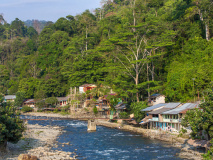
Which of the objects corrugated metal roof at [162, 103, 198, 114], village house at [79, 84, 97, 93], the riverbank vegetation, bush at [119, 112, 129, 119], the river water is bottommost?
the river water

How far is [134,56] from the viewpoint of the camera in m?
54.6

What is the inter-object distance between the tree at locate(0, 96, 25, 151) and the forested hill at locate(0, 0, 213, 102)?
69.2 feet

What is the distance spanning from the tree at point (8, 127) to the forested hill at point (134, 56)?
69.2ft

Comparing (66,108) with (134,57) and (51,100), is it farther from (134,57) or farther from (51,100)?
(134,57)

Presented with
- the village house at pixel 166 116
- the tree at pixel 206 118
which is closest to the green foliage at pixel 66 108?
the village house at pixel 166 116

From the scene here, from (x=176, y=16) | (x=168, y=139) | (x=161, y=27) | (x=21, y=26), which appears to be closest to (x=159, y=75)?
(x=161, y=27)

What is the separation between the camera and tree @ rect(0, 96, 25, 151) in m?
25.7

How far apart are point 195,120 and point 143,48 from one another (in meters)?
29.1

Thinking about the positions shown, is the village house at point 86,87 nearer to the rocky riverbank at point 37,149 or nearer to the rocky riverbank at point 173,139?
the rocky riverbank at point 173,139

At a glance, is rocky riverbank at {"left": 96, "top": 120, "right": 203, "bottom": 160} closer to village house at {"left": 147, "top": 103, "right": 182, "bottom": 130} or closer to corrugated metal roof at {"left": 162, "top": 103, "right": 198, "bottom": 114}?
village house at {"left": 147, "top": 103, "right": 182, "bottom": 130}

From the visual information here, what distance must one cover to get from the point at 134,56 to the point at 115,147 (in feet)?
85.1

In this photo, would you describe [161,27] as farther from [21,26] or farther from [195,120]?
[21,26]

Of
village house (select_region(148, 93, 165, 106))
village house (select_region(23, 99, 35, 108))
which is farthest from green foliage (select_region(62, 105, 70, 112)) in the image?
village house (select_region(148, 93, 165, 106))

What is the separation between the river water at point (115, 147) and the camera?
28.0 m
